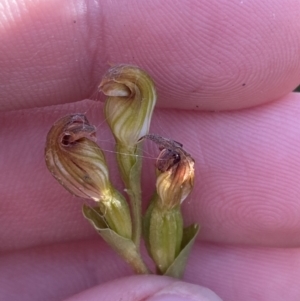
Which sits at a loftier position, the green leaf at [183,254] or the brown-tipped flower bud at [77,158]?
the brown-tipped flower bud at [77,158]

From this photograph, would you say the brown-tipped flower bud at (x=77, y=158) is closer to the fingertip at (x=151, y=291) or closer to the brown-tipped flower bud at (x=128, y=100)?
the brown-tipped flower bud at (x=128, y=100)

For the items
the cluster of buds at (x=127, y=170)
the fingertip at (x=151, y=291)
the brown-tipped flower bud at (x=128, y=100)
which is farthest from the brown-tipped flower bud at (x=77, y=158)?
the fingertip at (x=151, y=291)

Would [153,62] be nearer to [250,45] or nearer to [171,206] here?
[250,45]

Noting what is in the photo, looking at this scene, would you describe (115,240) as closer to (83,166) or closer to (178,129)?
(83,166)

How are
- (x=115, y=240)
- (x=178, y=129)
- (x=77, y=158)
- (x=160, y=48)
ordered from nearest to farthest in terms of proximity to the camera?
(x=77, y=158), (x=115, y=240), (x=160, y=48), (x=178, y=129)

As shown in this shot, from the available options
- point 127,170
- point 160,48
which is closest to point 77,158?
point 127,170

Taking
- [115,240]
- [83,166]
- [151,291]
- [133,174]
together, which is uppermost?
[83,166]

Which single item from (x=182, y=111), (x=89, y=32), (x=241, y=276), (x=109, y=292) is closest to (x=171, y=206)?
(x=109, y=292)
